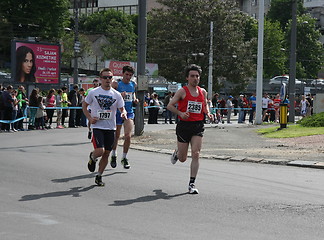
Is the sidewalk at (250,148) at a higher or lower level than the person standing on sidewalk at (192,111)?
lower

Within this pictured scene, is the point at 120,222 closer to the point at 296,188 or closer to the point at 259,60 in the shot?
the point at 296,188

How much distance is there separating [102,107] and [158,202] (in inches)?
79.0

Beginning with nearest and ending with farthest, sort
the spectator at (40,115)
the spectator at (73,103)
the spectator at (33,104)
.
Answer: the spectator at (40,115), the spectator at (33,104), the spectator at (73,103)

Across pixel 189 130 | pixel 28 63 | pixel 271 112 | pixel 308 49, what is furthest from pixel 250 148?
pixel 308 49

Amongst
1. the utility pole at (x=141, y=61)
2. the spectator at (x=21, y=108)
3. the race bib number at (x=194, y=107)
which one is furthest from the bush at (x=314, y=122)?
the race bib number at (x=194, y=107)

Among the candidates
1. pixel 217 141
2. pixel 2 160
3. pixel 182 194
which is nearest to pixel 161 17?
pixel 217 141

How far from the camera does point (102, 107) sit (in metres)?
9.10

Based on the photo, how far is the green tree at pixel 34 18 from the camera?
A: 66.7 m

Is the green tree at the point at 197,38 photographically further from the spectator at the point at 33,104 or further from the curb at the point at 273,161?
the curb at the point at 273,161

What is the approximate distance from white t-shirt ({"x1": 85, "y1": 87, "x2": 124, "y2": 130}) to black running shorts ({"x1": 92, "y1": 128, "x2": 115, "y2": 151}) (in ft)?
0.23

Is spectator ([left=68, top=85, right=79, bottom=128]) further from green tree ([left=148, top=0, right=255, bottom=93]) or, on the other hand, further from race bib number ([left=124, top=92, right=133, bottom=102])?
green tree ([left=148, top=0, right=255, bottom=93])

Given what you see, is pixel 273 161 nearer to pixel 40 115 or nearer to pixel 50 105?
pixel 40 115

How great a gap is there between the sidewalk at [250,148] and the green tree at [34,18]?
49.5m

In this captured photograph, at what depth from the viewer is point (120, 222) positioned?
6461mm
